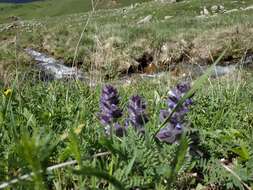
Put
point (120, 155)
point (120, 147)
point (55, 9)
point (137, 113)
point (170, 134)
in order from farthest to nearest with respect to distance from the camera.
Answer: point (55, 9) < point (137, 113) < point (170, 134) < point (120, 147) < point (120, 155)

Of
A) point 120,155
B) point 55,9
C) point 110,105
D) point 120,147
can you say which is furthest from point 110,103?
point 55,9

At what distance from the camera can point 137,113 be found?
2477 mm

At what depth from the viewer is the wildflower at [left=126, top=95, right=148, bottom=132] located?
2.44m

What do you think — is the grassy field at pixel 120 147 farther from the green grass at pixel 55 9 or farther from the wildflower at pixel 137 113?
the green grass at pixel 55 9

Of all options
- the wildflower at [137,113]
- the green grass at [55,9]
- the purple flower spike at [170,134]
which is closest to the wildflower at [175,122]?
the purple flower spike at [170,134]

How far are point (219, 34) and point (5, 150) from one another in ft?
63.2

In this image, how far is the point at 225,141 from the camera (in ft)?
8.46

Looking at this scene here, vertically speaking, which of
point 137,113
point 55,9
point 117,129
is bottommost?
point 55,9

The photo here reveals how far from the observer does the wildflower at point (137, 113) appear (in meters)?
2.44

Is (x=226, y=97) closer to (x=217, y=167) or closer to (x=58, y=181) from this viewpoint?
(x=217, y=167)

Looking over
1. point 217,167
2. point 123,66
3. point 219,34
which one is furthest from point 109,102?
point 219,34

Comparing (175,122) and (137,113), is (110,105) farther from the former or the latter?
(175,122)

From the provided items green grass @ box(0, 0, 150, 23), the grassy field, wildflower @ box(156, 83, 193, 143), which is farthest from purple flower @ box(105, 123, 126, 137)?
green grass @ box(0, 0, 150, 23)

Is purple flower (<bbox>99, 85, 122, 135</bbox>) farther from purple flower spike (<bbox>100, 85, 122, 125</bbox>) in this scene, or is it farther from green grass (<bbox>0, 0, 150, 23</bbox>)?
green grass (<bbox>0, 0, 150, 23</bbox>)
